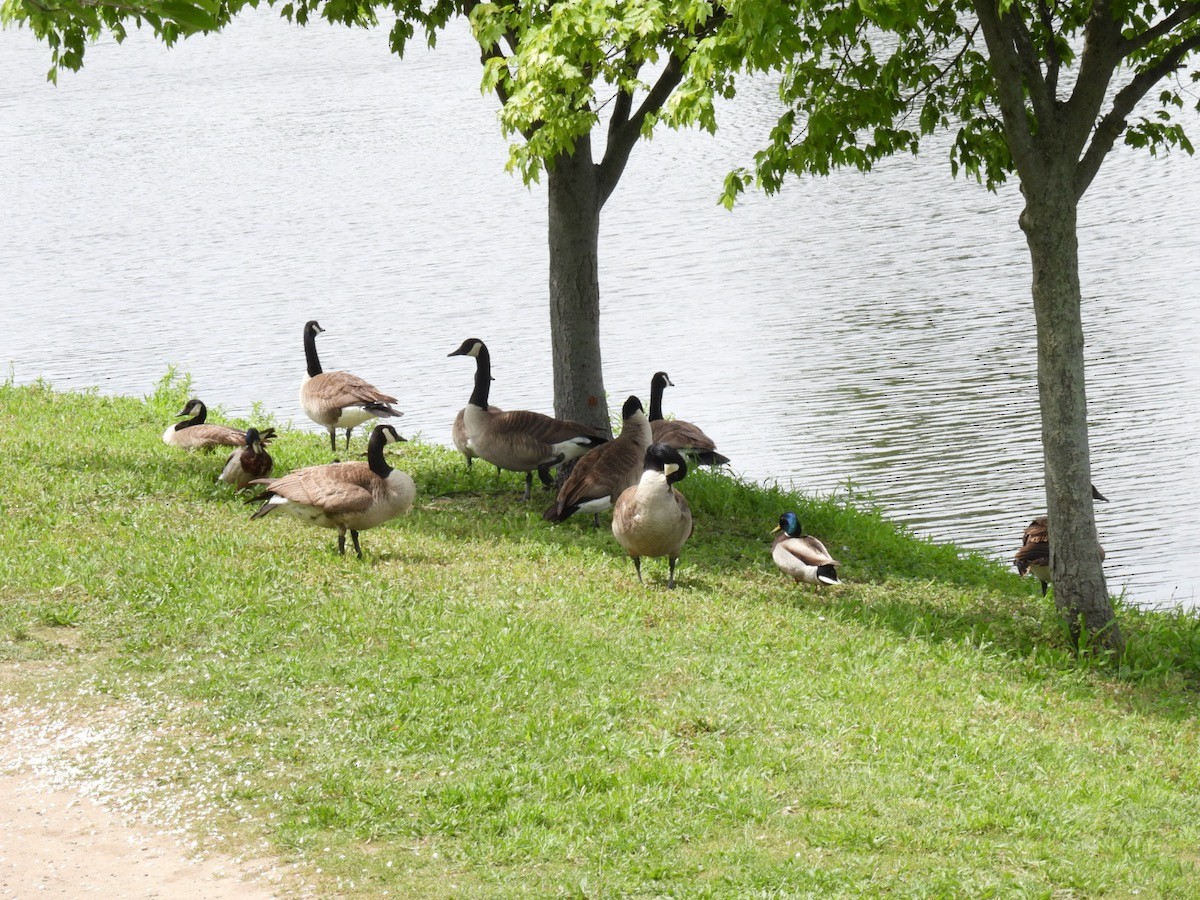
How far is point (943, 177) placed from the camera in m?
37.9

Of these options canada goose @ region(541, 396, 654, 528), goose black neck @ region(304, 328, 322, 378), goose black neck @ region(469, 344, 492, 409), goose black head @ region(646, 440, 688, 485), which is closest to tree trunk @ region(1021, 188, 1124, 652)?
goose black head @ region(646, 440, 688, 485)

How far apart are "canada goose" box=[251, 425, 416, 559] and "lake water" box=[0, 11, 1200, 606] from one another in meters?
6.68

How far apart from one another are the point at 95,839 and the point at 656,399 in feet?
32.8

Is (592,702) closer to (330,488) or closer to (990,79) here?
(330,488)

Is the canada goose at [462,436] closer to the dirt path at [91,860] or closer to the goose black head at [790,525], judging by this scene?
the goose black head at [790,525]

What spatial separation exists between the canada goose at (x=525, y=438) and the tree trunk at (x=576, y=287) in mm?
712

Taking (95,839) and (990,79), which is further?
(990,79)

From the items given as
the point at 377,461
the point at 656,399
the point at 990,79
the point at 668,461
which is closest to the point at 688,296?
the point at 656,399

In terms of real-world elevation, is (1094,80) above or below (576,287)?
above

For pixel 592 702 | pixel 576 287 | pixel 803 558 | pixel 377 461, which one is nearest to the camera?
pixel 592 702

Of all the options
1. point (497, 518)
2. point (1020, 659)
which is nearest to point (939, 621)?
point (1020, 659)

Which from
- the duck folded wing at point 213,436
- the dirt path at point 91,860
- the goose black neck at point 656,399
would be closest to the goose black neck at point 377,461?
the duck folded wing at point 213,436

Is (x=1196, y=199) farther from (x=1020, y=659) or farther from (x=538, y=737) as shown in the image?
(x=538, y=737)

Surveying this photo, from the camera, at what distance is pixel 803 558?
11.5 meters
